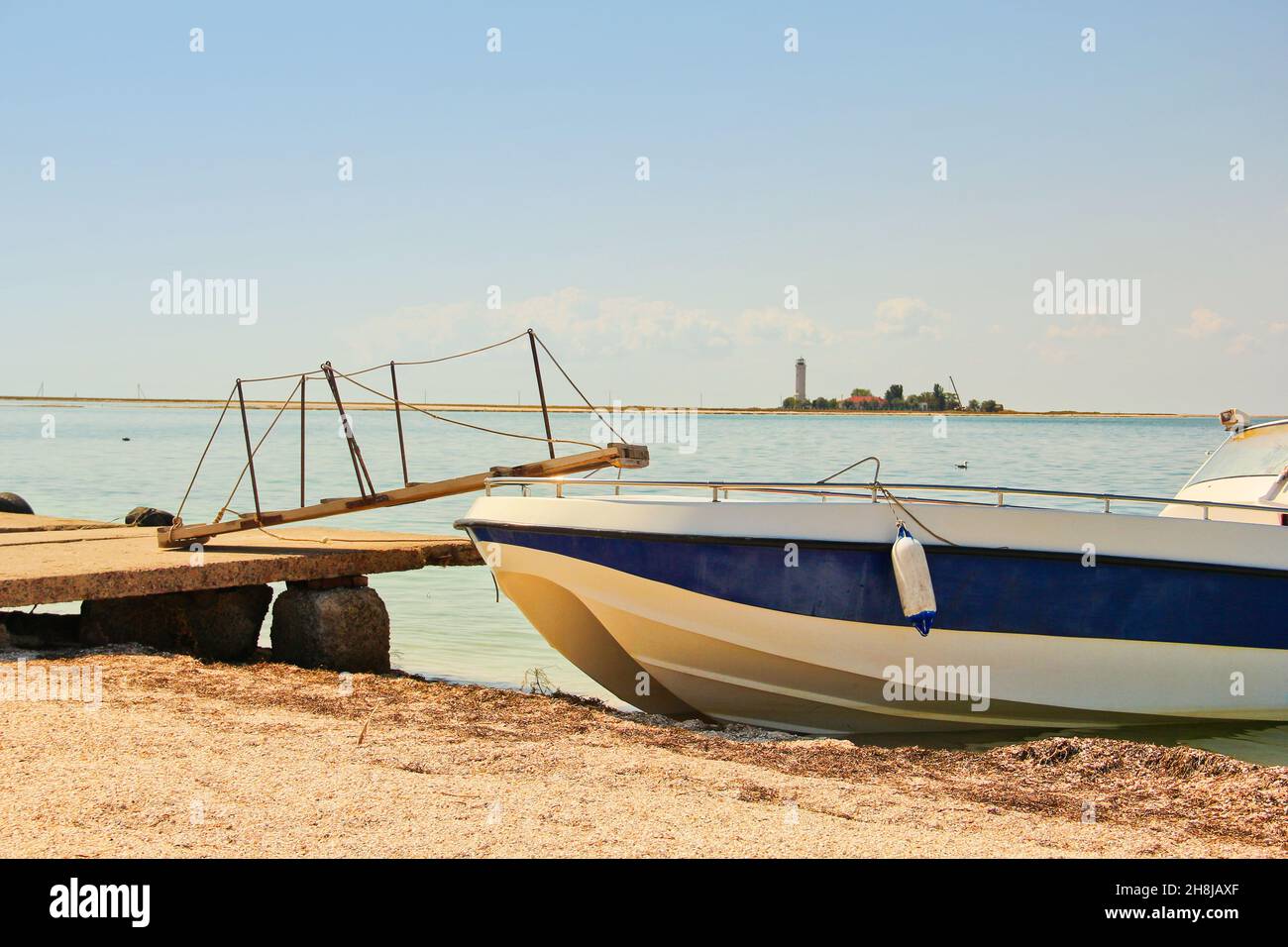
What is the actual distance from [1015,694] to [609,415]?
3.63 metres

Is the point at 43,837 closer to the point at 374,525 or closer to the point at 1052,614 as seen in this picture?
the point at 1052,614

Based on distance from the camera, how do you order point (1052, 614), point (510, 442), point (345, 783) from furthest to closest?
1. point (510, 442)
2. point (1052, 614)
3. point (345, 783)

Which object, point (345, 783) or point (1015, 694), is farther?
point (1015, 694)

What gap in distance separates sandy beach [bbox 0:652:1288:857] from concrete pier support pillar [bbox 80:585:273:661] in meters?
1.37

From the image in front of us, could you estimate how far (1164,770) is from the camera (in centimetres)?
654

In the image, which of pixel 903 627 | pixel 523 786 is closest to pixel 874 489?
pixel 903 627

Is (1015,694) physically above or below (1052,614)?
below

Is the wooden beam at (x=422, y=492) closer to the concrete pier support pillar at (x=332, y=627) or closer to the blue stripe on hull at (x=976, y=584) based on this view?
the concrete pier support pillar at (x=332, y=627)

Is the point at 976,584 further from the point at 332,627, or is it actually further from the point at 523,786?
the point at 332,627

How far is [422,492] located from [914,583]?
406 centimetres

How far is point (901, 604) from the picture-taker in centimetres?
728

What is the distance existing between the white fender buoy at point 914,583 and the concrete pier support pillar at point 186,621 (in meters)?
5.33

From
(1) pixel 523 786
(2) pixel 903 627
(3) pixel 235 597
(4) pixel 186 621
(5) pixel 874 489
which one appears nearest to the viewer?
(1) pixel 523 786
